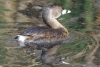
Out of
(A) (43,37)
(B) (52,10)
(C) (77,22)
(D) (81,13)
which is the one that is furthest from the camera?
(D) (81,13)

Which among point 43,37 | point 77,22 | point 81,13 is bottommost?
point 43,37

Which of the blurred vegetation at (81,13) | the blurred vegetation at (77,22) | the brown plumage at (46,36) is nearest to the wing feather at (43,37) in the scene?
the brown plumage at (46,36)

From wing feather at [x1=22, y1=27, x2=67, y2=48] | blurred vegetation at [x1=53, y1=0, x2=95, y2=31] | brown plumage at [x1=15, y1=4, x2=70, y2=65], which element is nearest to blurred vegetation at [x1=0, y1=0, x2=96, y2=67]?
blurred vegetation at [x1=53, y1=0, x2=95, y2=31]

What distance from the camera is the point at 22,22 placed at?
32.1 feet

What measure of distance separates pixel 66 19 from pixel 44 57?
2.87 meters

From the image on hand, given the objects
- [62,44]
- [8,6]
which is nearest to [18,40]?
[62,44]

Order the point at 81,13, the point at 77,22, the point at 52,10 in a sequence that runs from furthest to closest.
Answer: the point at 81,13 → the point at 77,22 → the point at 52,10

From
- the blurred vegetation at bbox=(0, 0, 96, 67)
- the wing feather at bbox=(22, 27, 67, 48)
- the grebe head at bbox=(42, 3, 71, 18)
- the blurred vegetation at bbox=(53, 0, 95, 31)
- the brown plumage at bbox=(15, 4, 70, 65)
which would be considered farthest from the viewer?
the blurred vegetation at bbox=(53, 0, 95, 31)

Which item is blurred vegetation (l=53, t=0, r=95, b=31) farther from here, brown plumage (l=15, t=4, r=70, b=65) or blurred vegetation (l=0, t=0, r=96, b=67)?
brown plumage (l=15, t=4, r=70, b=65)

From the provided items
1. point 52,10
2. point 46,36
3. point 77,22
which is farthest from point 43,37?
point 77,22

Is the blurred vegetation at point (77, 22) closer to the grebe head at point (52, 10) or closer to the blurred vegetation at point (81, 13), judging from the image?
the blurred vegetation at point (81, 13)

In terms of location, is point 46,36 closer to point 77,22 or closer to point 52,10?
point 52,10

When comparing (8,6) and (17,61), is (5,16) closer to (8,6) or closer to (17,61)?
(8,6)

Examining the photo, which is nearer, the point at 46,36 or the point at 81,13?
the point at 46,36
